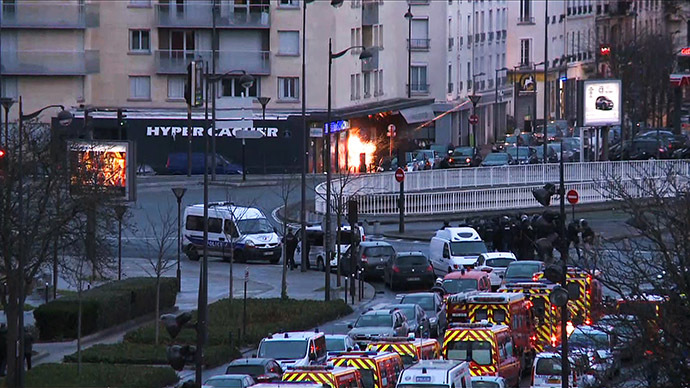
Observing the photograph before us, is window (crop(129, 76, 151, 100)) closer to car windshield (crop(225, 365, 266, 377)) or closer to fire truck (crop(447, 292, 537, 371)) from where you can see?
fire truck (crop(447, 292, 537, 371))

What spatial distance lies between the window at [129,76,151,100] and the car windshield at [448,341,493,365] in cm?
5523

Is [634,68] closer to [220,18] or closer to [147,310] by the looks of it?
[220,18]

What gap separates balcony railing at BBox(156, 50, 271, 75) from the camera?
86062mm

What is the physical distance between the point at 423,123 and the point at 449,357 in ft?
225

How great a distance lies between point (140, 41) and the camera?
8706 centimetres

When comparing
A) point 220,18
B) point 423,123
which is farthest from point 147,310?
point 423,123

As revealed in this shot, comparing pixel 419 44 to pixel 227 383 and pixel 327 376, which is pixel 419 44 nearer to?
pixel 227 383

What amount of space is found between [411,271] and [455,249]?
2.80m

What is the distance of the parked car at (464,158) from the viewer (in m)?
86.1

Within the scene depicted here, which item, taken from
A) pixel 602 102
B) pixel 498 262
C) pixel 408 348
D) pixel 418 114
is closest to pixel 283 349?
pixel 408 348

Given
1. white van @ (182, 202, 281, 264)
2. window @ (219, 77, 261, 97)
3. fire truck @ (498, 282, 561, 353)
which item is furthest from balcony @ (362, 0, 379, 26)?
fire truck @ (498, 282, 561, 353)

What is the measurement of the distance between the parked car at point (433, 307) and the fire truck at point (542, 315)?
2684 millimetres

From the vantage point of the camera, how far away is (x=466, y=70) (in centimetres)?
11306

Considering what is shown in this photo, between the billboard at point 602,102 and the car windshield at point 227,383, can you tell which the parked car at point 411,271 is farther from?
the billboard at point 602,102
